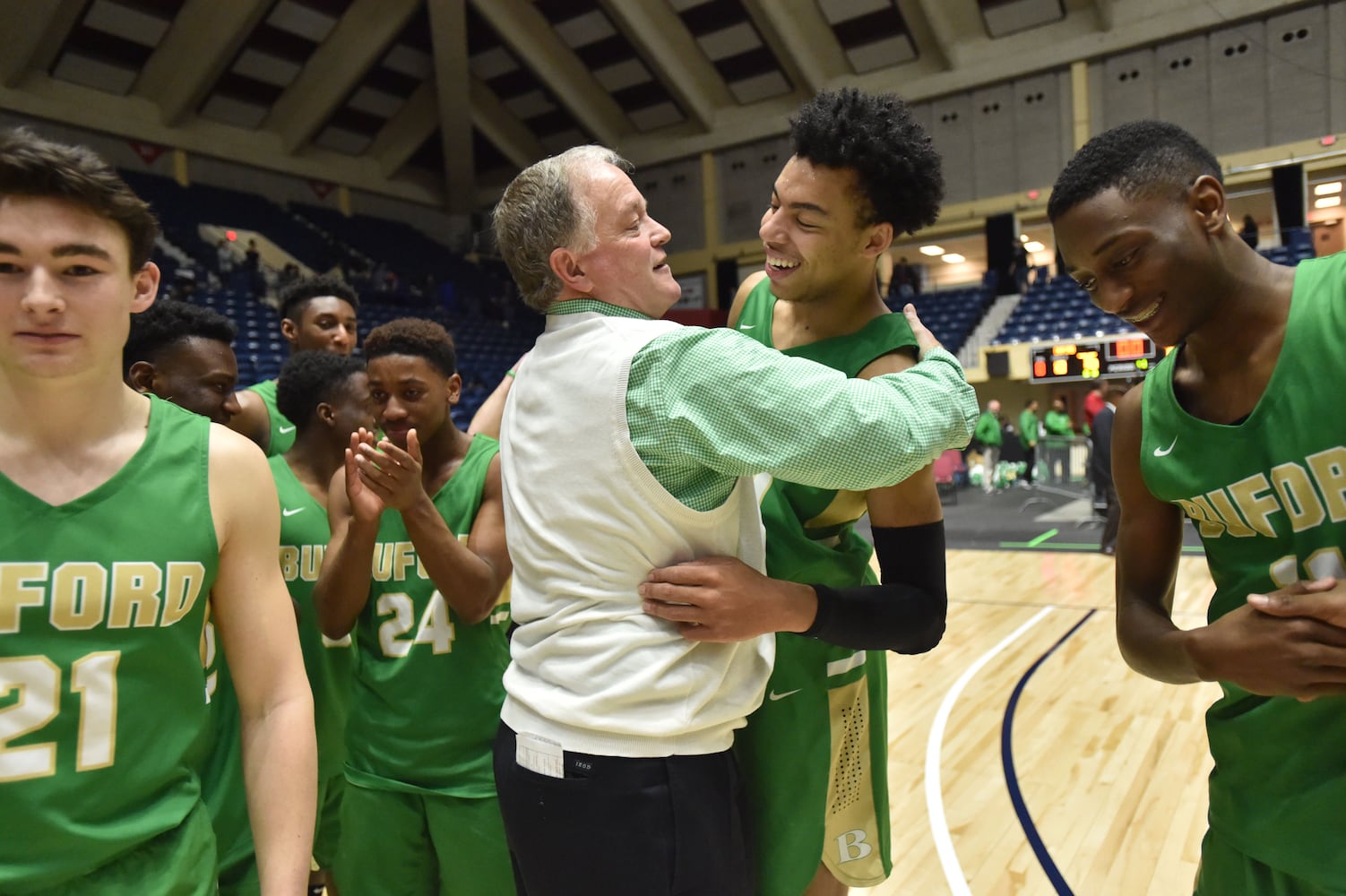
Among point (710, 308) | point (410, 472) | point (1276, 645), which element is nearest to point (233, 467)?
point (410, 472)

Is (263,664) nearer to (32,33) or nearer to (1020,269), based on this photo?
(32,33)

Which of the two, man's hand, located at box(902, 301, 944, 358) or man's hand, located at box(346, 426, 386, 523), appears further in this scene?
man's hand, located at box(346, 426, 386, 523)

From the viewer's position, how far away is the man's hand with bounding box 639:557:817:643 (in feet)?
4.30

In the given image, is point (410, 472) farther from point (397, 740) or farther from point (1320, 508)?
point (1320, 508)

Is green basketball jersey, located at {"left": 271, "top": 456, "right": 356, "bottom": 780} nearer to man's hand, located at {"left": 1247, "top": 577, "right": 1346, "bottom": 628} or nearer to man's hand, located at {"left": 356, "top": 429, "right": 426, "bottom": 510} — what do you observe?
man's hand, located at {"left": 356, "top": 429, "right": 426, "bottom": 510}

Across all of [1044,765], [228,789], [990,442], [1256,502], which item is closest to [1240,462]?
[1256,502]

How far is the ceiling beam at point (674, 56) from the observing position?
15.8 m

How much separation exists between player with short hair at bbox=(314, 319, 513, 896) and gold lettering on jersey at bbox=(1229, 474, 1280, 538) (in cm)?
151

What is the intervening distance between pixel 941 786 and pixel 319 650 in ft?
8.93

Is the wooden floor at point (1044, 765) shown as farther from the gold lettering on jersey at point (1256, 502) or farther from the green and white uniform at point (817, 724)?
the gold lettering on jersey at point (1256, 502)

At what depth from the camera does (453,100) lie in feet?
57.4

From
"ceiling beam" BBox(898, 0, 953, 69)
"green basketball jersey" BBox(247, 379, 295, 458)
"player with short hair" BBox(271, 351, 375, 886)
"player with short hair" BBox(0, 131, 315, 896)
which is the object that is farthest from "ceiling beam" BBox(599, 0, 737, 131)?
"player with short hair" BBox(0, 131, 315, 896)

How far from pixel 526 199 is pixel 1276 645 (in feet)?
4.33

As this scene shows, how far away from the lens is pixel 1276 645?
3.96 ft
